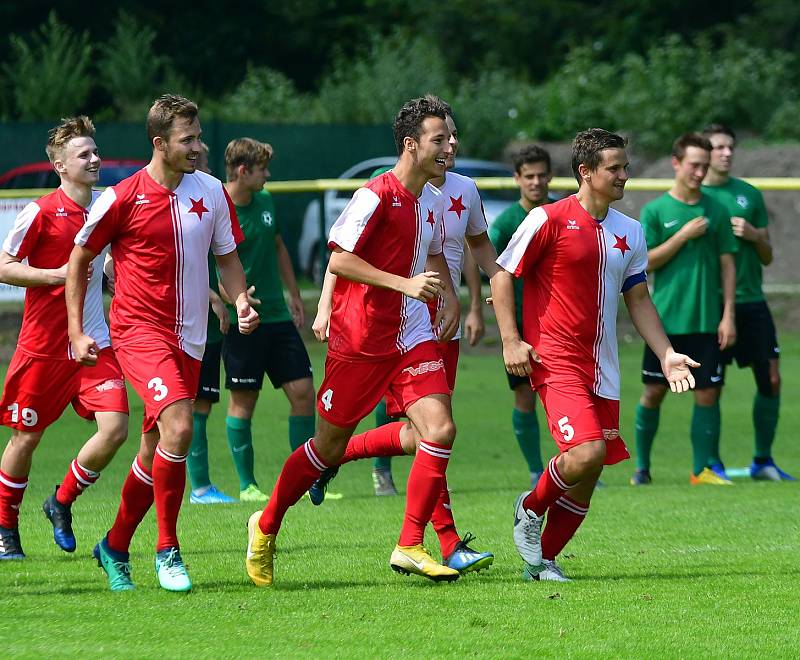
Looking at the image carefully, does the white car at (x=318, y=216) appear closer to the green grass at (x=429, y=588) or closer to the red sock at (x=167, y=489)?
the green grass at (x=429, y=588)

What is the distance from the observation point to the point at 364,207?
676cm

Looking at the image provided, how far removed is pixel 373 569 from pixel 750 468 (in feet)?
15.5

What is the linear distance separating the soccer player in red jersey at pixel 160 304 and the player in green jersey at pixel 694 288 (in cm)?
466

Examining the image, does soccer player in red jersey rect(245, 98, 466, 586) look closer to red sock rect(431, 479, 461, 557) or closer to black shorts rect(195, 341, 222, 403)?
red sock rect(431, 479, 461, 557)

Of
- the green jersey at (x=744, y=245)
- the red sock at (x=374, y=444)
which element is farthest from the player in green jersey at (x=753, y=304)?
the red sock at (x=374, y=444)

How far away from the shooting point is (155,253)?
660 centimetres

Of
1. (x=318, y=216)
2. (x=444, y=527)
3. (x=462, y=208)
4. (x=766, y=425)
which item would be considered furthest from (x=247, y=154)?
(x=318, y=216)

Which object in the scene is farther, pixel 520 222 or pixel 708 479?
pixel 708 479

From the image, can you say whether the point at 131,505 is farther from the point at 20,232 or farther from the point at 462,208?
the point at 462,208

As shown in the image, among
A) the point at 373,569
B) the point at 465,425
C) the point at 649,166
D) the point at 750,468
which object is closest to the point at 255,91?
the point at 649,166

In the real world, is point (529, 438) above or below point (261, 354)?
below

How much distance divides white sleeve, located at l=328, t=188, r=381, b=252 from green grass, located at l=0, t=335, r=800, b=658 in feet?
4.89

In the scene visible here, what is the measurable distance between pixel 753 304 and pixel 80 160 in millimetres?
5397

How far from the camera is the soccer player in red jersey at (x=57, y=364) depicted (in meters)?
7.50
